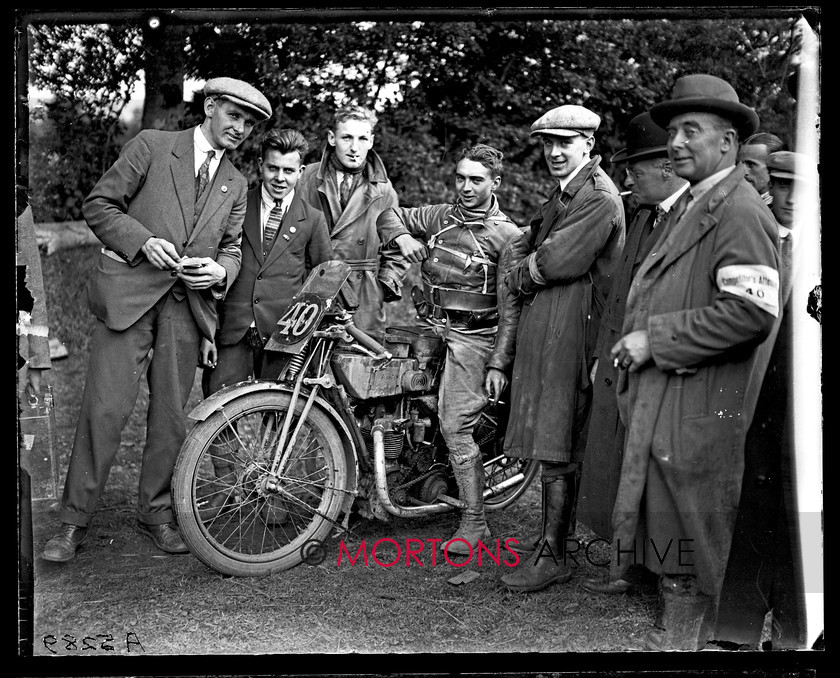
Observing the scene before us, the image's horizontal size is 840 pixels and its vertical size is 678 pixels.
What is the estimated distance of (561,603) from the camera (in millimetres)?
3943

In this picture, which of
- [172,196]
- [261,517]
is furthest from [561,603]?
[172,196]

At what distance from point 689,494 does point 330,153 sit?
7.44 ft

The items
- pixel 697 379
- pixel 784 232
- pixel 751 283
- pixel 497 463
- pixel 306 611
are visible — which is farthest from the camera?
pixel 497 463

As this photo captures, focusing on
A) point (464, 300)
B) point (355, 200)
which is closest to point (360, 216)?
point (355, 200)

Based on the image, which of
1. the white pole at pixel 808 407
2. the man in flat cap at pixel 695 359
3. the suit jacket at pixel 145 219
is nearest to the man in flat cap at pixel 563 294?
the man in flat cap at pixel 695 359

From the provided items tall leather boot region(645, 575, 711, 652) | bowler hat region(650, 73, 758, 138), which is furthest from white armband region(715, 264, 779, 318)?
tall leather boot region(645, 575, 711, 652)

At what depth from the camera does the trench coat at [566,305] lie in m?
3.90

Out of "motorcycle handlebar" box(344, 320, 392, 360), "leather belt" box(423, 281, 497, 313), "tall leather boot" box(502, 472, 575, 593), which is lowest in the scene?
"tall leather boot" box(502, 472, 575, 593)

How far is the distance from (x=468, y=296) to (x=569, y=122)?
908mm

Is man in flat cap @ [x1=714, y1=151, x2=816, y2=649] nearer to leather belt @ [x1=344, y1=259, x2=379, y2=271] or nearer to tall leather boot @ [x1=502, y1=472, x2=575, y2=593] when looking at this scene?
tall leather boot @ [x1=502, y1=472, x2=575, y2=593]

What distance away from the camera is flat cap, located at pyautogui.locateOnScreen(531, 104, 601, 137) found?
3.95 metres

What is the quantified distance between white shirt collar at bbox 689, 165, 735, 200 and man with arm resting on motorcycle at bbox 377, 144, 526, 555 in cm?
88

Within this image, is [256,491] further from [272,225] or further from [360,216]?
[360,216]

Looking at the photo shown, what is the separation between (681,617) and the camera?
3635 millimetres
